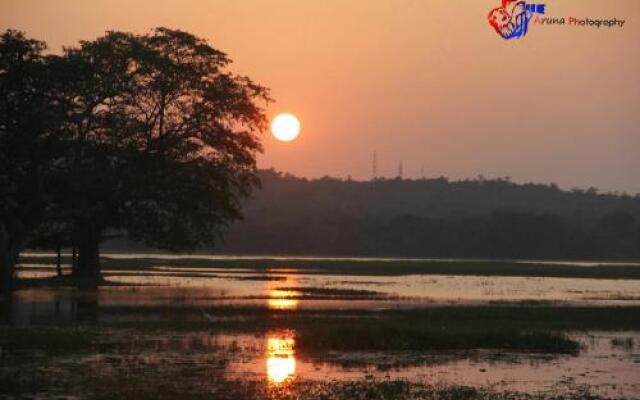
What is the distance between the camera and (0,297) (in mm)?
56531

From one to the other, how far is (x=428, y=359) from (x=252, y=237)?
164799 mm

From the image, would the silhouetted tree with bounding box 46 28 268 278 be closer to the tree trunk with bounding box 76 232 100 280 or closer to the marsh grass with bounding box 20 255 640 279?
the tree trunk with bounding box 76 232 100 280

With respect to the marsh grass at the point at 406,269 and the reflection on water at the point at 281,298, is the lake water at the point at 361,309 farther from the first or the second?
the marsh grass at the point at 406,269

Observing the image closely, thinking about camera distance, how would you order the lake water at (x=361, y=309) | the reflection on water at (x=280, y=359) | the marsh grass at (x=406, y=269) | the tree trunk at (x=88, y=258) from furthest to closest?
the marsh grass at (x=406, y=269), the tree trunk at (x=88, y=258), the lake water at (x=361, y=309), the reflection on water at (x=280, y=359)

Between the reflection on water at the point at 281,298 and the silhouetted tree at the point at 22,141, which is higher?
the silhouetted tree at the point at 22,141

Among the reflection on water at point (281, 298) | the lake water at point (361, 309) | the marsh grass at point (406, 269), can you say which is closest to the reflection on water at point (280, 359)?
the lake water at point (361, 309)

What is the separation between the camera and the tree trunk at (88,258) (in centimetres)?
7325

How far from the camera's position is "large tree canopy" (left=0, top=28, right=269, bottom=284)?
6812 cm

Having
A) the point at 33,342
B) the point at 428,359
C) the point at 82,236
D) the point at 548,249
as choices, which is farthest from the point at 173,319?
the point at 548,249

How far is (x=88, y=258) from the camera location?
242ft

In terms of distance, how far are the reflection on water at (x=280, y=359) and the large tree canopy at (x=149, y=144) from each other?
31.5m

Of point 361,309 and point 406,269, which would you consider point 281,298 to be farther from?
point 406,269

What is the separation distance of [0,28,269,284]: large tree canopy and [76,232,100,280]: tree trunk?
0.07 m

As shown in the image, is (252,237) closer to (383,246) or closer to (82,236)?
(383,246)
